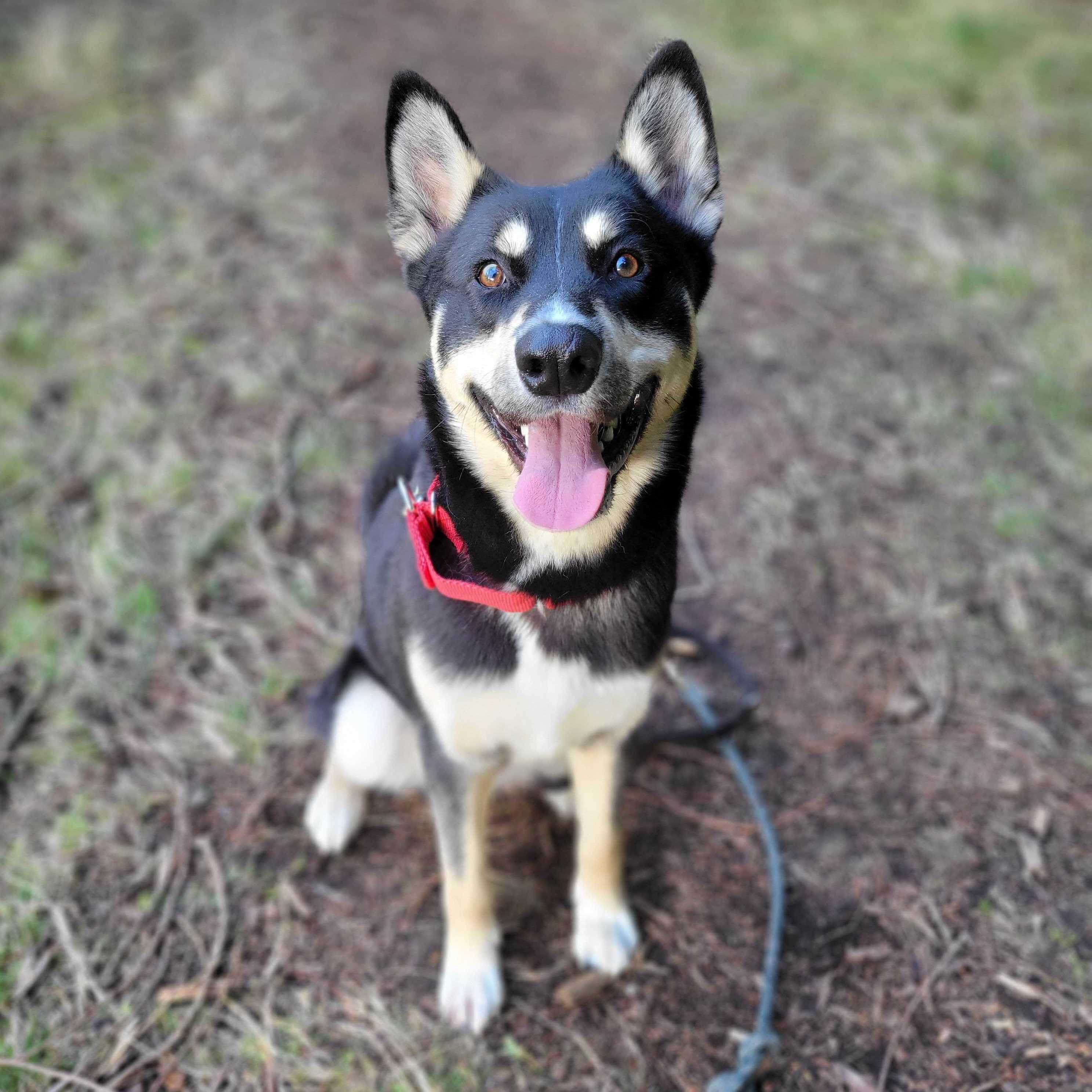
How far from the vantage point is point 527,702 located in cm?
244

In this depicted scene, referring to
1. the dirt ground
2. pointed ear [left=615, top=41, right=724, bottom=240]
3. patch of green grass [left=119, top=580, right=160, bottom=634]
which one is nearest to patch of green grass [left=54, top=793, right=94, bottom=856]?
the dirt ground

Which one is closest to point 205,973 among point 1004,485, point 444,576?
point 444,576

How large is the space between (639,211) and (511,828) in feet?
7.03

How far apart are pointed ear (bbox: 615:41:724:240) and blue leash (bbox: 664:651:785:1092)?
156 centimetres

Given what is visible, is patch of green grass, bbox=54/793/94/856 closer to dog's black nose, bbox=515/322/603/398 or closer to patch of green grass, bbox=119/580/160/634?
patch of green grass, bbox=119/580/160/634

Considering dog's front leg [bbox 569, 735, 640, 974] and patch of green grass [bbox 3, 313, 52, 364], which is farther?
patch of green grass [bbox 3, 313, 52, 364]

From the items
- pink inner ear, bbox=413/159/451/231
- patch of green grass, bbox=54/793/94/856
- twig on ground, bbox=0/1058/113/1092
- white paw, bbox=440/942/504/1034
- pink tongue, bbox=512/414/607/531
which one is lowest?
twig on ground, bbox=0/1058/113/1092

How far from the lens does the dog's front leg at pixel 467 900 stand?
2.68 metres

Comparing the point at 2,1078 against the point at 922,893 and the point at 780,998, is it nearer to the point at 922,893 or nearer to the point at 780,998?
the point at 780,998

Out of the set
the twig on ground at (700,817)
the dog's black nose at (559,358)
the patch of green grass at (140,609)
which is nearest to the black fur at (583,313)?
the dog's black nose at (559,358)

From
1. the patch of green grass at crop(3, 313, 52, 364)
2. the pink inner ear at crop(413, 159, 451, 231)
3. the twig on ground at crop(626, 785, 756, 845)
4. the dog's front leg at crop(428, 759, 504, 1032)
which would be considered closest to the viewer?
the pink inner ear at crop(413, 159, 451, 231)

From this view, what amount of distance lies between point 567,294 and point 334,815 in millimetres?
1950

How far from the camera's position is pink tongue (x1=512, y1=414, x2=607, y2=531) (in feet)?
7.14

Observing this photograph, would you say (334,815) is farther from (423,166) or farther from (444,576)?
(423,166)
